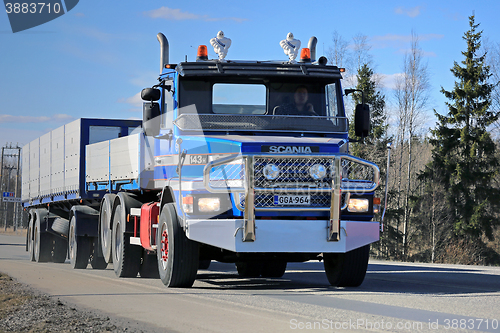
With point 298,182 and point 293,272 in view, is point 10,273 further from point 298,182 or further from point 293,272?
point 298,182

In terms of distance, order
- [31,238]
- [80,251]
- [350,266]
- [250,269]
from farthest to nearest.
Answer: [31,238]
[80,251]
[250,269]
[350,266]

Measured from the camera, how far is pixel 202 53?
10492 mm

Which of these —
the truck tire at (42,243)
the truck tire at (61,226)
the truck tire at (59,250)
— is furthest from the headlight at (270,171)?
the truck tire at (42,243)

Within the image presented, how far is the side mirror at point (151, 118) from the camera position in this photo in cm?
1041

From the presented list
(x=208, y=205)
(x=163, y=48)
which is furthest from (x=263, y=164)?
(x=163, y=48)

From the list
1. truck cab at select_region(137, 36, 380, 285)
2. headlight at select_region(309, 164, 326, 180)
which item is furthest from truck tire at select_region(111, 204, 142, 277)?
headlight at select_region(309, 164, 326, 180)

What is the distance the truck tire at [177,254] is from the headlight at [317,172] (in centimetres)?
203

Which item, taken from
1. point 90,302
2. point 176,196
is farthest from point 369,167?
point 90,302

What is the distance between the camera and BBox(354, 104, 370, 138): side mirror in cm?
1057

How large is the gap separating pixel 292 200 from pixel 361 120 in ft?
7.82

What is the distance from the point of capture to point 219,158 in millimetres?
9000

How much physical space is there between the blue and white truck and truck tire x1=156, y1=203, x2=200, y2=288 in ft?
0.05

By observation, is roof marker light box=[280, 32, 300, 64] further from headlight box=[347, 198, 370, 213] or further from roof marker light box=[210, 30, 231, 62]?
headlight box=[347, 198, 370, 213]

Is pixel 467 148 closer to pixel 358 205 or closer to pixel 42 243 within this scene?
pixel 42 243
